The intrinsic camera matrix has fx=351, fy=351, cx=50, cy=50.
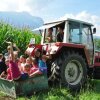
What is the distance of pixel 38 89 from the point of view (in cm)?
919

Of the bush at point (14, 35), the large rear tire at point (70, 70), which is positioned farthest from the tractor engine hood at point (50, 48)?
the bush at point (14, 35)

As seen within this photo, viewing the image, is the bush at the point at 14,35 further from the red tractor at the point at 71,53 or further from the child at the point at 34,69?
the child at the point at 34,69

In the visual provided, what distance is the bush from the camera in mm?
14103

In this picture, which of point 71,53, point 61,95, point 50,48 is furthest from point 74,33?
point 61,95

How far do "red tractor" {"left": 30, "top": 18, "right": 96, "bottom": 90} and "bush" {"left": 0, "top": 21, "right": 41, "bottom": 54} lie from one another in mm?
3133

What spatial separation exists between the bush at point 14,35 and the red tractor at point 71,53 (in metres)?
3.13

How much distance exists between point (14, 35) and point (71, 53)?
16.6ft

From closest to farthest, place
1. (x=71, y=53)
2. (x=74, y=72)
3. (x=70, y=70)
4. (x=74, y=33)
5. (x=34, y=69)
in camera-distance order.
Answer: (x=34, y=69), (x=71, y=53), (x=70, y=70), (x=74, y=72), (x=74, y=33)

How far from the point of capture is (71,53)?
33.6 ft

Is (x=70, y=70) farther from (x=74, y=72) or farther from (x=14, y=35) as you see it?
(x=14, y=35)

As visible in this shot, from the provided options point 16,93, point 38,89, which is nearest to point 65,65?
point 38,89

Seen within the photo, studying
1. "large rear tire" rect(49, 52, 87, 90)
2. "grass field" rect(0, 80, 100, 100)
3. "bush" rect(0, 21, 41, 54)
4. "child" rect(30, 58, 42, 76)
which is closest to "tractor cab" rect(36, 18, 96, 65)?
"large rear tire" rect(49, 52, 87, 90)

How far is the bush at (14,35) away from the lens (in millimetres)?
14103

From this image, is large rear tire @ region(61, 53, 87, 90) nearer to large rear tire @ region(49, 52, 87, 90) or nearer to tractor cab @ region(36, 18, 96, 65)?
large rear tire @ region(49, 52, 87, 90)
